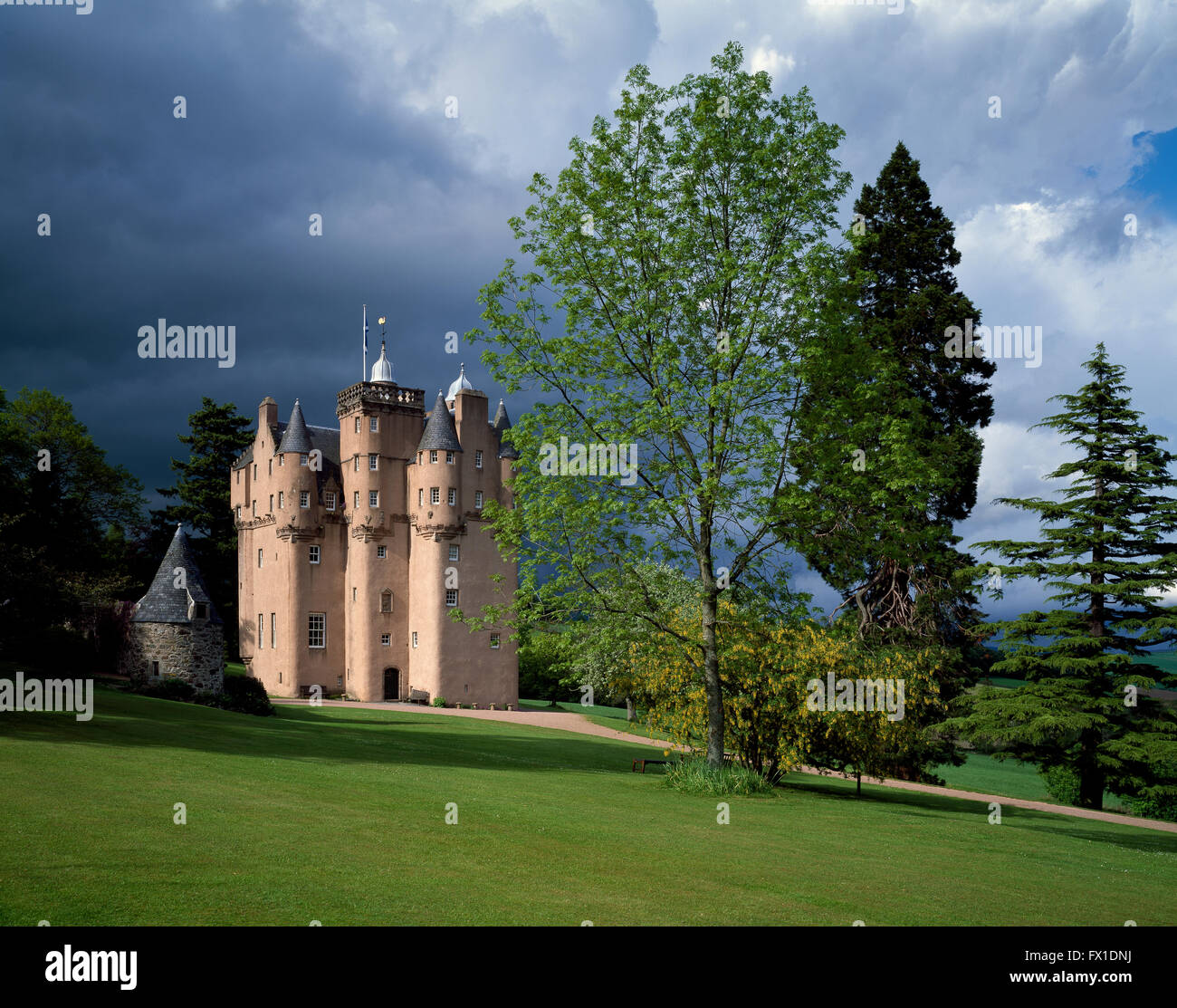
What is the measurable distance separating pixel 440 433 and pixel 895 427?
43.0 metres

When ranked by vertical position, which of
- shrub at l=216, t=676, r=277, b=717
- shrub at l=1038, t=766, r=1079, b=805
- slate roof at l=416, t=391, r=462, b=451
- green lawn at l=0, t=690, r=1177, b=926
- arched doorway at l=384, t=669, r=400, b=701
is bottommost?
shrub at l=1038, t=766, r=1079, b=805

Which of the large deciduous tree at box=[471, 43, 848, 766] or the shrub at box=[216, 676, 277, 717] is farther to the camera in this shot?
the shrub at box=[216, 676, 277, 717]

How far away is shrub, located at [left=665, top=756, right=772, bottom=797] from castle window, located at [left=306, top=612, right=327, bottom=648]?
141ft

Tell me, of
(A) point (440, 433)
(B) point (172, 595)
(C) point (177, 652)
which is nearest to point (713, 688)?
(C) point (177, 652)

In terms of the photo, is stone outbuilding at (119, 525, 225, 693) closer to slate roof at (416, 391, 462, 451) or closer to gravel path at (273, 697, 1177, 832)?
gravel path at (273, 697, 1177, 832)

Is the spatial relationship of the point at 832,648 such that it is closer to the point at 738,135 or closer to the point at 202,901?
the point at 738,135

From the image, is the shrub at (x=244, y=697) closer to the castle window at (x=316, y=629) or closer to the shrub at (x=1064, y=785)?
the castle window at (x=316, y=629)

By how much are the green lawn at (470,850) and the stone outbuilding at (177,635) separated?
→ 16077 mm

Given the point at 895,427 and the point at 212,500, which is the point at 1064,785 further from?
the point at 212,500

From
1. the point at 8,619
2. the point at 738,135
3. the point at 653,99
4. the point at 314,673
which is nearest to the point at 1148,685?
the point at 738,135

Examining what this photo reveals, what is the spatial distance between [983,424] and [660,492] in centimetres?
2519

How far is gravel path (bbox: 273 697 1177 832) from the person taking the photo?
102 ft

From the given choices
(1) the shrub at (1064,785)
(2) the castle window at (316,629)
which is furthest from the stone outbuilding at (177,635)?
(1) the shrub at (1064,785)

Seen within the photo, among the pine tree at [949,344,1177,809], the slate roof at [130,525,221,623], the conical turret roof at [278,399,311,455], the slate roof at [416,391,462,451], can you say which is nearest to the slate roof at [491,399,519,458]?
the slate roof at [416,391,462,451]
